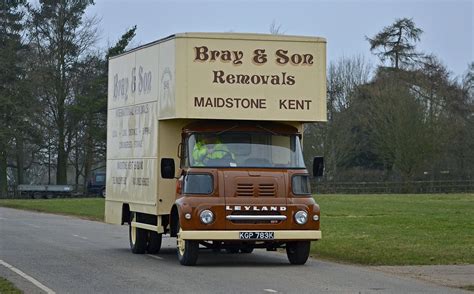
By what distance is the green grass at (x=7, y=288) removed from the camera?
43.3 feet

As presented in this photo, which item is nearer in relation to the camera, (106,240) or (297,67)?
(297,67)

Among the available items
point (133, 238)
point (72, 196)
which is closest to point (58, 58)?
point (72, 196)

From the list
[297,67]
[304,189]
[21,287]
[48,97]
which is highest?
[48,97]

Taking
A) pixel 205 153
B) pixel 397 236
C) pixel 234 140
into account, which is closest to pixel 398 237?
pixel 397 236

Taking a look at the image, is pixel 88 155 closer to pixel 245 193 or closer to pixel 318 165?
pixel 318 165

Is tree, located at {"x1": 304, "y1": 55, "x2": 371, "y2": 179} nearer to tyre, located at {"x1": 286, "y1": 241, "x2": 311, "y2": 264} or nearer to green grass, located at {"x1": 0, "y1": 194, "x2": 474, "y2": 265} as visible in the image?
green grass, located at {"x1": 0, "y1": 194, "x2": 474, "y2": 265}

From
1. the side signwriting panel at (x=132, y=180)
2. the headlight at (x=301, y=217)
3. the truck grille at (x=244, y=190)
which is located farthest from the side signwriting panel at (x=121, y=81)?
the headlight at (x=301, y=217)

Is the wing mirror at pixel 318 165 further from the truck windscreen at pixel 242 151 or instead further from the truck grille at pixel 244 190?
the truck grille at pixel 244 190

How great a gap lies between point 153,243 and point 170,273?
4.62 metres

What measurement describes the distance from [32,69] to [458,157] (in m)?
30.7

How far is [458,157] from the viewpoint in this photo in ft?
234

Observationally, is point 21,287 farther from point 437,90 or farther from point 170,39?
point 437,90

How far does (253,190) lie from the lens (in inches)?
666

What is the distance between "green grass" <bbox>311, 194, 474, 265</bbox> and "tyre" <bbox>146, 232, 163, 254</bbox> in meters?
3.28
